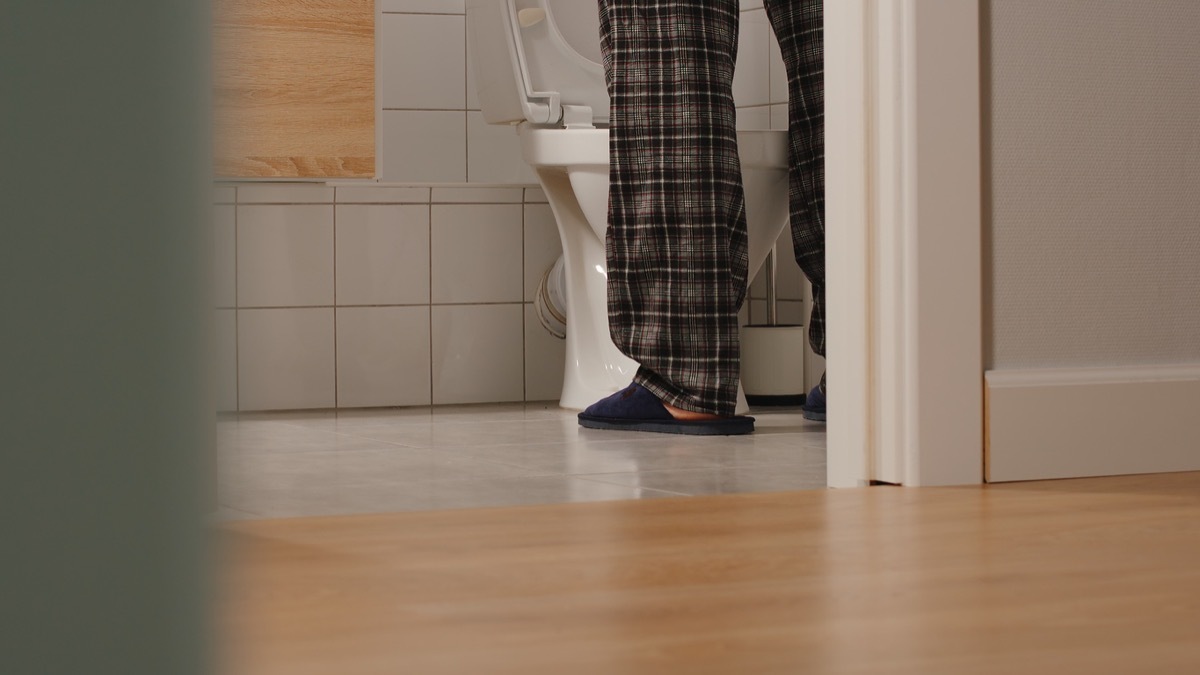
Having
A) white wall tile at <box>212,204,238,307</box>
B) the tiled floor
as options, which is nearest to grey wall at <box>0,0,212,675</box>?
white wall tile at <box>212,204,238,307</box>

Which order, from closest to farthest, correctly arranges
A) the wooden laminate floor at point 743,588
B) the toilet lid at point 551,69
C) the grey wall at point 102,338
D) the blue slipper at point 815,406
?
the grey wall at point 102,338 → the wooden laminate floor at point 743,588 → the blue slipper at point 815,406 → the toilet lid at point 551,69

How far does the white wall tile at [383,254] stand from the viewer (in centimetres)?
255

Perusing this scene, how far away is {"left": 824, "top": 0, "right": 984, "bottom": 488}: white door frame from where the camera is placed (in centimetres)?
121

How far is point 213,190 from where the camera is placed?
0.08 meters

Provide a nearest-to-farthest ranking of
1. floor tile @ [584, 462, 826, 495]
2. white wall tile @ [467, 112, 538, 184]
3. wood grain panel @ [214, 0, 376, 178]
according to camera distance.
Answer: floor tile @ [584, 462, 826, 495]
wood grain panel @ [214, 0, 376, 178]
white wall tile @ [467, 112, 538, 184]

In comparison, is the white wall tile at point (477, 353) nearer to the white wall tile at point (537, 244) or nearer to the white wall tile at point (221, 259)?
the white wall tile at point (537, 244)

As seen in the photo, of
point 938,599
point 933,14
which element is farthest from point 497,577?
point 933,14

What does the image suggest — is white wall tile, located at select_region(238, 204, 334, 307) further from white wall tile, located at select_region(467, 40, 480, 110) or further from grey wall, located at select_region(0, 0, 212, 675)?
grey wall, located at select_region(0, 0, 212, 675)

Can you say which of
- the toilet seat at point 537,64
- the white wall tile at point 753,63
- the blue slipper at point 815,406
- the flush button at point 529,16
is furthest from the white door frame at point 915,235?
the white wall tile at point 753,63

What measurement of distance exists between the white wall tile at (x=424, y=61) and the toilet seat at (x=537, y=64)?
12.7 inches

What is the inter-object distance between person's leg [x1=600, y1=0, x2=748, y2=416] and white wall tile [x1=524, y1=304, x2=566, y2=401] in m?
0.71

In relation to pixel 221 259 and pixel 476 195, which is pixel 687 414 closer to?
pixel 476 195

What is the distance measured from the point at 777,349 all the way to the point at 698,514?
4.91 feet

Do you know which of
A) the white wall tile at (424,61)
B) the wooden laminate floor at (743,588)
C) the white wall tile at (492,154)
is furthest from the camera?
the white wall tile at (492,154)
